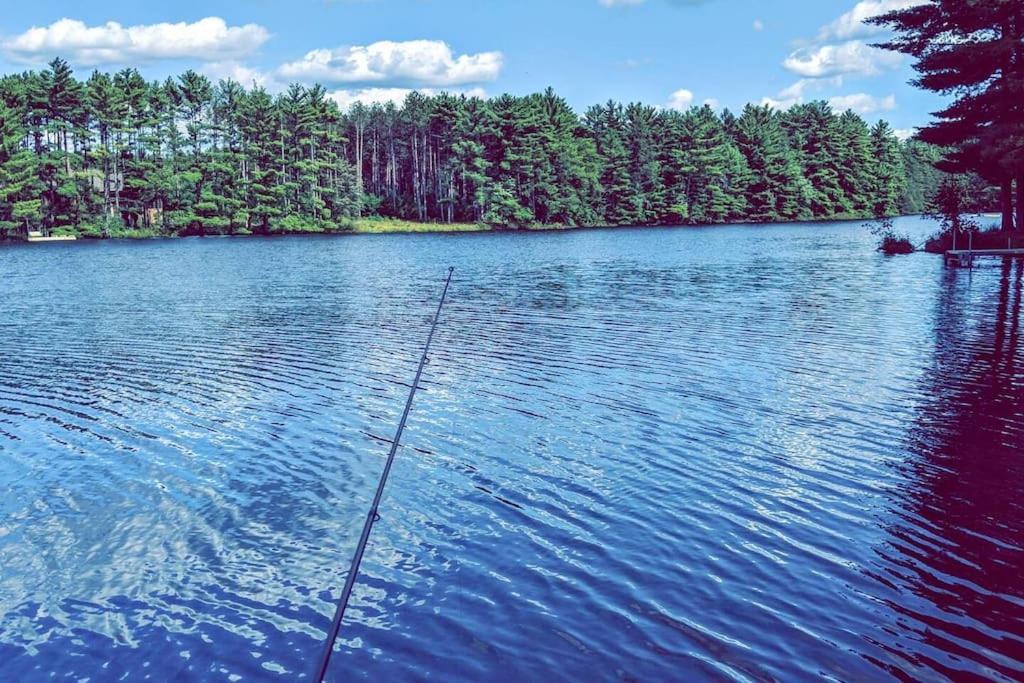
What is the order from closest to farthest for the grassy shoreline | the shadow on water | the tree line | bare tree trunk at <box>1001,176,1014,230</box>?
the shadow on water
the tree line
bare tree trunk at <box>1001,176,1014,230</box>
the grassy shoreline

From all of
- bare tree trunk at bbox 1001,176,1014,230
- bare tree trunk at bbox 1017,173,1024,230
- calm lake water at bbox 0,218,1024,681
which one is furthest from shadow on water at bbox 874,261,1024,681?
bare tree trunk at bbox 1001,176,1014,230

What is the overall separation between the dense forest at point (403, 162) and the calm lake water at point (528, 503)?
8091cm

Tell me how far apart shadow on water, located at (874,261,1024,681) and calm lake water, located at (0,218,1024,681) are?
0.04 meters

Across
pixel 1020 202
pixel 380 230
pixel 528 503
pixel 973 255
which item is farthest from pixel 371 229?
pixel 528 503

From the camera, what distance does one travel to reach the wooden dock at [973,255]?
143 feet

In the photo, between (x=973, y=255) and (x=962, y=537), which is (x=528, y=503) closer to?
(x=962, y=537)

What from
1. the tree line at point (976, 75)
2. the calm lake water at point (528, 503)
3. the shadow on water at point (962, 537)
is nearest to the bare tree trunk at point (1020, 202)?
the tree line at point (976, 75)

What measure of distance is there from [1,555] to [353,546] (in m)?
4.15

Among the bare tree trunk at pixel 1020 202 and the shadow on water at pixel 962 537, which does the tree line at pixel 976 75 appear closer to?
the bare tree trunk at pixel 1020 202

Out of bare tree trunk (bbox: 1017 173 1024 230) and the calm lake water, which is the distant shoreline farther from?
the calm lake water

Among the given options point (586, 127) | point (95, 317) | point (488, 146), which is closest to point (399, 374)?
point (95, 317)

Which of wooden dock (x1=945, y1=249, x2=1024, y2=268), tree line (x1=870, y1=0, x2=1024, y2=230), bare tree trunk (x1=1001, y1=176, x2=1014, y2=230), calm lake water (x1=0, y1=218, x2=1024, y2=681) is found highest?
tree line (x1=870, y1=0, x2=1024, y2=230)

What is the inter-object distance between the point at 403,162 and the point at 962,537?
132714 mm

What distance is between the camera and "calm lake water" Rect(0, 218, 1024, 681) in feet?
25.3
